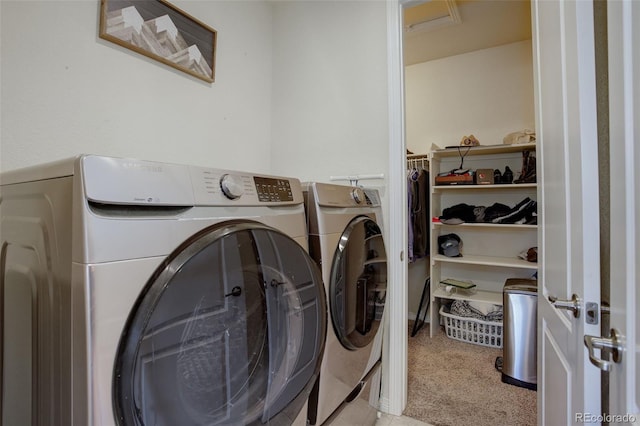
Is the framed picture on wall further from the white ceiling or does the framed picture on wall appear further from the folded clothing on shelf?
the folded clothing on shelf

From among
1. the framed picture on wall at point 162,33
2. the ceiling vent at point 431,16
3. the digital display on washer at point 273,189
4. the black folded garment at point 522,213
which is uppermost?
the ceiling vent at point 431,16

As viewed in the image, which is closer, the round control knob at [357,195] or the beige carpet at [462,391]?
the round control knob at [357,195]

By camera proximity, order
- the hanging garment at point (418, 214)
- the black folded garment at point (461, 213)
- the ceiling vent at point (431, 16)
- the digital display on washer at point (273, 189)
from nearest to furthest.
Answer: the digital display on washer at point (273, 189) < the ceiling vent at point (431, 16) < the hanging garment at point (418, 214) < the black folded garment at point (461, 213)

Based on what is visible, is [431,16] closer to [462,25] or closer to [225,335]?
[462,25]

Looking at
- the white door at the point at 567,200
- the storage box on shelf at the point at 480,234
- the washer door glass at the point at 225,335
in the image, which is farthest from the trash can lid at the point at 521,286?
the washer door glass at the point at 225,335

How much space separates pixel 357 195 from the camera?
1367mm

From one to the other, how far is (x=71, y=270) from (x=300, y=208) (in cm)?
60

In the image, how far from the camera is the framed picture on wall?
1196mm

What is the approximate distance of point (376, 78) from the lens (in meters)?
1.71

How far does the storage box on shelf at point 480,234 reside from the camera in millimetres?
2656

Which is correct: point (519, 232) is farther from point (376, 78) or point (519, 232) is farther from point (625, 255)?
point (625, 255)

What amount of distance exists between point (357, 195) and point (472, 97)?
7.71ft

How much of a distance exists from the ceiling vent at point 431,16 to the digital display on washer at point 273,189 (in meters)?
1.96

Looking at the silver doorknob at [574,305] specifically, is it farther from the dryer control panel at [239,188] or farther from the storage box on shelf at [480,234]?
the storage box on shelf at [480,234]
